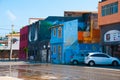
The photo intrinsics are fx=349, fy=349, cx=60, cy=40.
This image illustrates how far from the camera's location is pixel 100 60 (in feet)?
152

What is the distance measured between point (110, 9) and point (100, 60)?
9.00m

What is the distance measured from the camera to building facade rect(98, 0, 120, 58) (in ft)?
161

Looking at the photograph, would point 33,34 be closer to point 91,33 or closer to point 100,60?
point 91,33

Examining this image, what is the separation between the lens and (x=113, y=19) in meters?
49.8

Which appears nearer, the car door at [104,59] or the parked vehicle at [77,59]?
the car door at [104,59]

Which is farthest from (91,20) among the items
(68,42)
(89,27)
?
(68,42)

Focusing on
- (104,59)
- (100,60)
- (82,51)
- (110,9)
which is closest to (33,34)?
(82,51)

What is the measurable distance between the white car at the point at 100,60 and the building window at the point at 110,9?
733 cm

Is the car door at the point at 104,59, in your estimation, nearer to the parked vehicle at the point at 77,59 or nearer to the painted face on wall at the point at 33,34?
the parked vehicle at the point at 77,59

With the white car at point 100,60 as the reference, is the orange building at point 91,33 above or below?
above

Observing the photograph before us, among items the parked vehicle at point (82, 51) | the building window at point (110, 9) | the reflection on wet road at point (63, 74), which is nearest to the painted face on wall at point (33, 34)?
the parked vehicle at point (82, 51)

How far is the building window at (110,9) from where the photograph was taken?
49.7m

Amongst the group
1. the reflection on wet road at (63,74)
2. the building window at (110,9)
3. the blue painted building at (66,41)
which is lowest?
the reflection on wet road at (63,74)

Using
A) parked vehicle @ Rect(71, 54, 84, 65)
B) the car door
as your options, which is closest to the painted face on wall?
parked vehicle @ Rect(71, 54, 84, 65)
